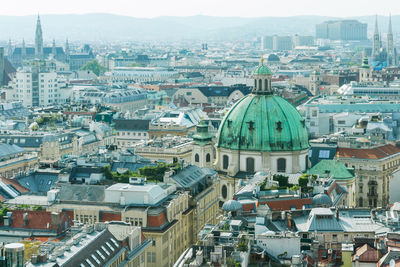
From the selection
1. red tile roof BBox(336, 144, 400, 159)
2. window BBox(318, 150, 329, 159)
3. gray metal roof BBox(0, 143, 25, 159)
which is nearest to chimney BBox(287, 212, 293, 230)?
window BBox(318, 150, 329, 159)

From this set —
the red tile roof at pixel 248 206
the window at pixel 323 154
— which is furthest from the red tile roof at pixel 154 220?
the window at pixel 323 154

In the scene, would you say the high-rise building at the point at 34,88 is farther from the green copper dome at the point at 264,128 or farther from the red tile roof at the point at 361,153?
the green copper dome at the point at 264,128

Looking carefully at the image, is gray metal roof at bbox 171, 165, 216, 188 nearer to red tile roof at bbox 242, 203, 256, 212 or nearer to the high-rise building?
red tile roof at bbox 242, 203, 256, 212

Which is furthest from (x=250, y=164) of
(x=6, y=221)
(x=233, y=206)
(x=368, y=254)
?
(x=368, y=254)

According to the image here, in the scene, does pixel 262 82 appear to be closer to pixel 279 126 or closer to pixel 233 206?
pixel 279 126

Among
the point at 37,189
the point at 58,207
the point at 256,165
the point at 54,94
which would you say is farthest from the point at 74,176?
the point at 54,94

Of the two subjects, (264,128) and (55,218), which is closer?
(55,218)

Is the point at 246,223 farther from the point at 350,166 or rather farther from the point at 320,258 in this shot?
the point at 350,166
